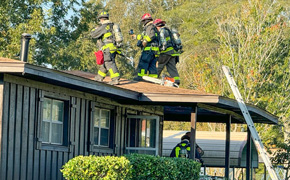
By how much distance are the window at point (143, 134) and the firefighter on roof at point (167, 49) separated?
183 centimetres

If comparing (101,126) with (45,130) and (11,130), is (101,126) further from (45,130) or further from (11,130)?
(11,130)

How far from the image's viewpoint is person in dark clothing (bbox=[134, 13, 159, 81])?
18.4 metres

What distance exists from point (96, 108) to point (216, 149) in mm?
8995

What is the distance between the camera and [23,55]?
1464 centimetres

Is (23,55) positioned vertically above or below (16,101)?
above

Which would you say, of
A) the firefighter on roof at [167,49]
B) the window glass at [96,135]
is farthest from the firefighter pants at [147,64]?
the window glass at [96,135]

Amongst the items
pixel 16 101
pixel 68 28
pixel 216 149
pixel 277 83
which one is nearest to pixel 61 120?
pixel 16 101

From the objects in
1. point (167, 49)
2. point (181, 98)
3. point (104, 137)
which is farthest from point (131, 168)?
point (167, 49)

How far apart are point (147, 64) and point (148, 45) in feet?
2.04

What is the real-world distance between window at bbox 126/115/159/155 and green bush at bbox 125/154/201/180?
249 centimetres

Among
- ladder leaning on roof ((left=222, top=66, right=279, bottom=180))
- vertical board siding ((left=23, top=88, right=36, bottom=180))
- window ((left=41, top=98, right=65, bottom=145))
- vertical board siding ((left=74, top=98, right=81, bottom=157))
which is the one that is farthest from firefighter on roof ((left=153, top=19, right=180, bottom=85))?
vertical board siding ((left=23, top=88, right=36, bottom=180))

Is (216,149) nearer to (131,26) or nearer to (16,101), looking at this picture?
(16,101)

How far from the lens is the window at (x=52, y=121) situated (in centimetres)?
1421

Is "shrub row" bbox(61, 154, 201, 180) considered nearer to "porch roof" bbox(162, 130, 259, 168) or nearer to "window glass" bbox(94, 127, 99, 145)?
"window glass" bbox(94, 127, 99, 145)
